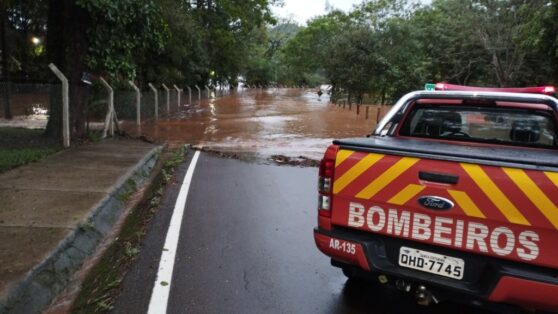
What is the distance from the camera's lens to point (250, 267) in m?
4.76

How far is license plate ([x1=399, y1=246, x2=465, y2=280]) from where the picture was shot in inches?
126

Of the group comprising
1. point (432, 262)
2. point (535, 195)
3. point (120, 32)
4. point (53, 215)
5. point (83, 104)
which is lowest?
point (53, 215)

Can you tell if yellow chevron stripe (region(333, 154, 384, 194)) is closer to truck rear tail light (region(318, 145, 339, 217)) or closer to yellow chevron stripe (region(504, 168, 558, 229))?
truck rear tail light (region(318, 145, 339, 217))

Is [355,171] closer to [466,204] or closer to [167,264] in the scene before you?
[466,204]

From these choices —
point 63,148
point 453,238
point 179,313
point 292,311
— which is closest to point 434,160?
point 453,238

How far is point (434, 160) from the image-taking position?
3209 millimetres

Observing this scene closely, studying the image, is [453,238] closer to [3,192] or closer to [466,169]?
[466,169]

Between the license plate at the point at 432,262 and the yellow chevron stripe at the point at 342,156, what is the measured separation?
28.5 inches

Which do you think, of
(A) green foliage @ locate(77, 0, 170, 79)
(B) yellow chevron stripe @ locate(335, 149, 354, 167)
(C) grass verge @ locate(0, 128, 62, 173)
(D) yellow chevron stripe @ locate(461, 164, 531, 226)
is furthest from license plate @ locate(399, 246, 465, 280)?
(A) green foliage @ locate(77, 0, 170, 79)

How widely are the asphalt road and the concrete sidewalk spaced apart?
25.8 inches

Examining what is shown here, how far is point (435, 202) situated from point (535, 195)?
1.88ft

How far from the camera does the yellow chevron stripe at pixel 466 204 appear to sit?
307 centimetres

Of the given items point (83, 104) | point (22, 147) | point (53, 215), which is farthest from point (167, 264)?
point (83, 104)

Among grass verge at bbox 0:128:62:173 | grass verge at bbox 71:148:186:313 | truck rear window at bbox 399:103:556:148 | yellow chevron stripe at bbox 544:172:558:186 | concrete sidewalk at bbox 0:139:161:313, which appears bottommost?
grass verge at bbox 71:148:186:313
